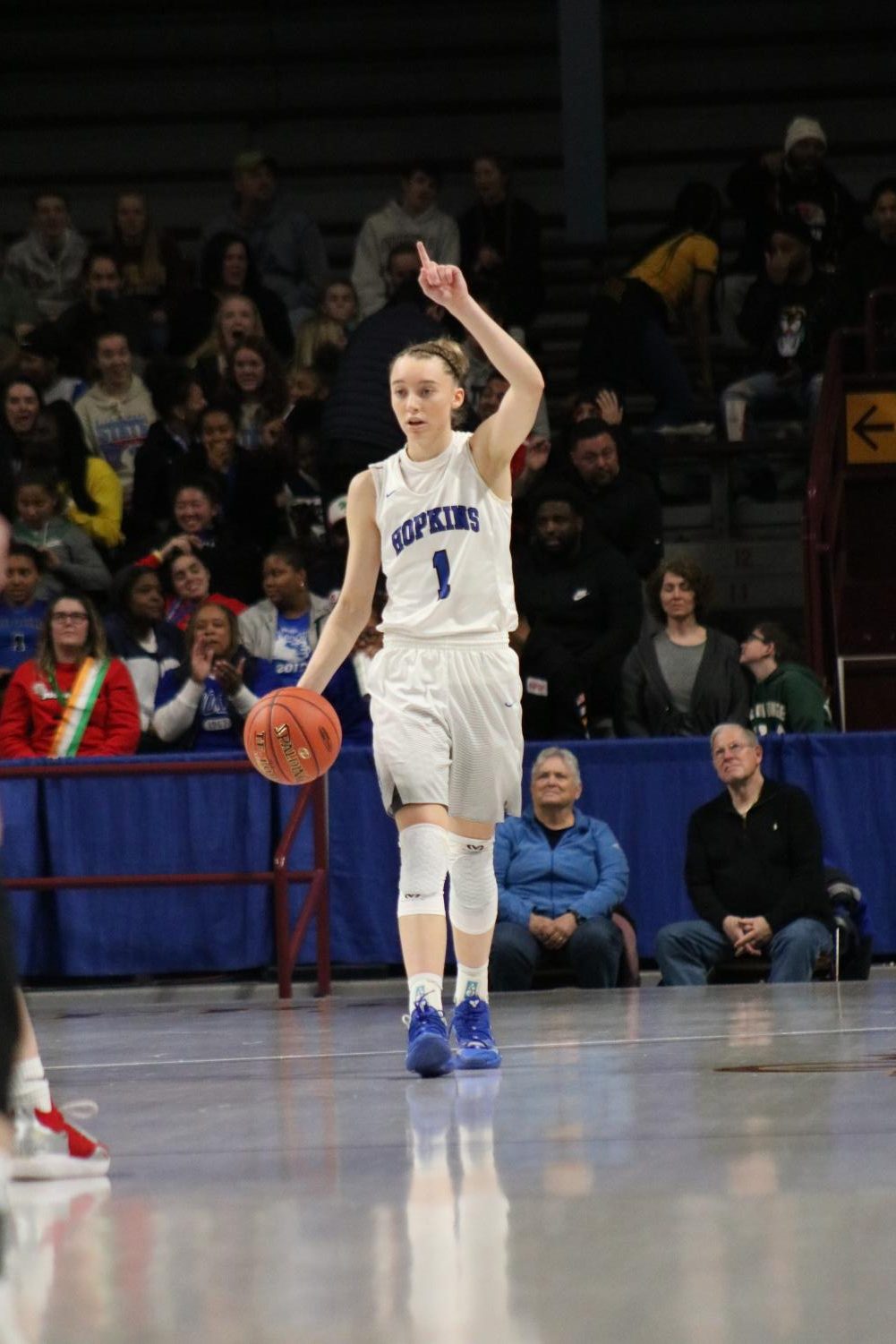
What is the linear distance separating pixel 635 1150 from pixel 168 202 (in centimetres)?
1438

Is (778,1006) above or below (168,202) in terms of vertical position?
below

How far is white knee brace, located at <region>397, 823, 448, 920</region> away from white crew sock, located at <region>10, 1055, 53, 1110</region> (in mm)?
1472

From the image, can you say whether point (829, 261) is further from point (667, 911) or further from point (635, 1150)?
point (635, 1150)

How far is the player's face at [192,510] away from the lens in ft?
39.6

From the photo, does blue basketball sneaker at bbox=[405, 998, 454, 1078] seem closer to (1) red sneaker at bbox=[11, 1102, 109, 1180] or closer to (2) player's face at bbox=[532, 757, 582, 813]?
(1) red sneaker at bbox=[11, 1102, 109, 1180]

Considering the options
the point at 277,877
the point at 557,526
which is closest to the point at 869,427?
the point at 557,526

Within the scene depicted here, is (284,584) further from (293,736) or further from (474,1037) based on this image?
(474,1037)

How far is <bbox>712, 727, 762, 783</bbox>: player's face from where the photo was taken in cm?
933

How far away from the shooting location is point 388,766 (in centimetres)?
600

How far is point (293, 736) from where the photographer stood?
6277 millimetres

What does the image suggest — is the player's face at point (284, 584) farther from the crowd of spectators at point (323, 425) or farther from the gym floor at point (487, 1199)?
the gym floor at point (487, 1199)

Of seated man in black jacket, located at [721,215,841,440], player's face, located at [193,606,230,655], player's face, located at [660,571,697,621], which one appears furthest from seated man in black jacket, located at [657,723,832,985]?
seated man in black jacket, located at [721,215,841,440]

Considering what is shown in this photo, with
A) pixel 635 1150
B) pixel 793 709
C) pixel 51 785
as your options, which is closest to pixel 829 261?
pixel 793 709

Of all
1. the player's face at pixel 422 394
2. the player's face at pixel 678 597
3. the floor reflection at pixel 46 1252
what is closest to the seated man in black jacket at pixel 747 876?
A: the player's face at pixel 678 597
